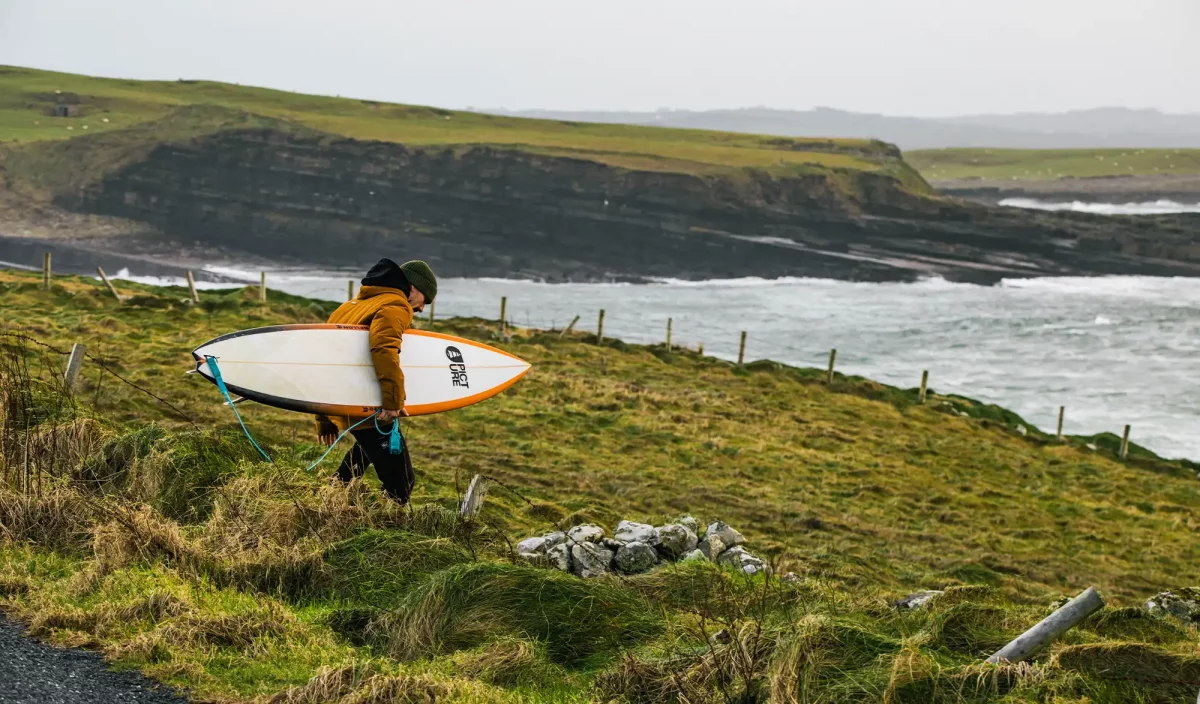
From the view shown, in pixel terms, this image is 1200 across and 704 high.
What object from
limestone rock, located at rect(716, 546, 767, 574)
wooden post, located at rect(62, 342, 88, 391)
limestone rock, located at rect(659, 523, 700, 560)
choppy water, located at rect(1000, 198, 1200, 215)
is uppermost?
choppy water, located at rect(1000, 198, 1200, 215)

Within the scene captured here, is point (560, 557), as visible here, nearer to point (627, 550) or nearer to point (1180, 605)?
point (627, 550)

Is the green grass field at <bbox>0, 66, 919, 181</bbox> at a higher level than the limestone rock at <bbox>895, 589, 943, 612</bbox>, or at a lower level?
higher

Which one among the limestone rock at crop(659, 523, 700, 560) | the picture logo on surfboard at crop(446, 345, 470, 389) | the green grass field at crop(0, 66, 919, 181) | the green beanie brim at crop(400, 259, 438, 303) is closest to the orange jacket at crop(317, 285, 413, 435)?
the green beanie brim at crop(400, 259, 438, 303)

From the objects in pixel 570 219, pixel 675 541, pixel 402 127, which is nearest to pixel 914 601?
pixel 675 541

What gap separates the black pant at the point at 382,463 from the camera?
8398 millimetres

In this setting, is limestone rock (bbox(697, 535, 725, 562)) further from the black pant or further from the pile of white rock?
the black pant

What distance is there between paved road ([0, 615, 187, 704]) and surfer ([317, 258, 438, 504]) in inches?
115

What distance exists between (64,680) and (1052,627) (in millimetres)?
4416

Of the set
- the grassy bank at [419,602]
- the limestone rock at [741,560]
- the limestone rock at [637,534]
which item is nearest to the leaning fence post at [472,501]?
the grassy bank at [419,602]

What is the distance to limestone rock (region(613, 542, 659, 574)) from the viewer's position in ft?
29.1

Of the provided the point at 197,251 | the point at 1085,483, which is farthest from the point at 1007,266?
the point at 1085,483

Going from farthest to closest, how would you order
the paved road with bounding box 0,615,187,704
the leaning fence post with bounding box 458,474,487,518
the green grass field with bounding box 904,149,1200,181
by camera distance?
the green grass field with bounding box 904,149,1200,181 < the leaning fence post with bounding box 458,474,487,518 < the paved road with bounding box 0,615,187,704

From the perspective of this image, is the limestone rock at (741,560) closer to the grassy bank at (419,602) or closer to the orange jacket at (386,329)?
the grassy bank at (419,602)

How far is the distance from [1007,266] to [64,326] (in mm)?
78259
